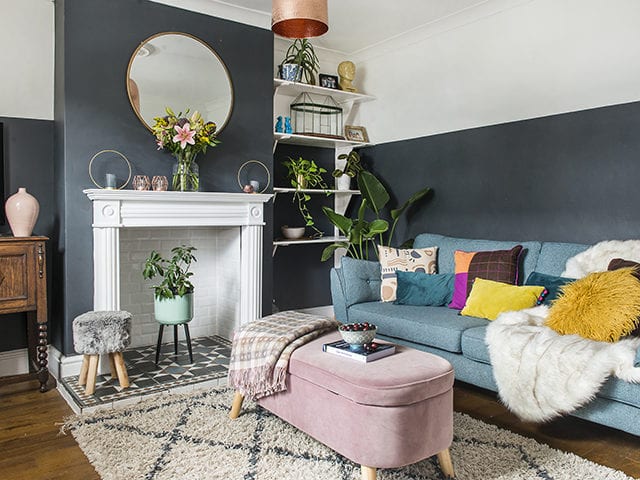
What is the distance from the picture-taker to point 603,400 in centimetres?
263

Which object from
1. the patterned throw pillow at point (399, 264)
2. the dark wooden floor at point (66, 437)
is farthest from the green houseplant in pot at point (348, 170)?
the dark wooden floor at point (66, 437)

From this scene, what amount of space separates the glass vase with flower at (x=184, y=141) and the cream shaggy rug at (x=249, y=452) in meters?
1.65

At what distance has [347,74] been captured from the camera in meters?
5.24

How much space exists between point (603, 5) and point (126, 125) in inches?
128

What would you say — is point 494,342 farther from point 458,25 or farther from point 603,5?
point 458,25

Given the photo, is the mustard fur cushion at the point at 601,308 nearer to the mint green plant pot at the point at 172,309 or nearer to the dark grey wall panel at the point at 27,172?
the mint green plant pot at the point at 172,309

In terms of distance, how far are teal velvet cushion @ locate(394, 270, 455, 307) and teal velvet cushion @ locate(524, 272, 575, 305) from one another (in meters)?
0.60

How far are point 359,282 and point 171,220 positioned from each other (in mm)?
1455

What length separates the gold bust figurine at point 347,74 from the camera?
5238 millimetres

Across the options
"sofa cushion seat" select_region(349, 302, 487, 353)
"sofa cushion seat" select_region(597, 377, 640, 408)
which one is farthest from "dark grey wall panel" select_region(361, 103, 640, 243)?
"sofa cushion seat" select_region(597, 377, 640, 408)

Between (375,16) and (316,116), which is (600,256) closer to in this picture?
(375,16)

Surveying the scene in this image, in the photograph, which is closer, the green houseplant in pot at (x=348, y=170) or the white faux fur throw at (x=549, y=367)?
the white faux fur throw at (x=549, y=367)

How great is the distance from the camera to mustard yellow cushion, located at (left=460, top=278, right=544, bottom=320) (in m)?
3.37

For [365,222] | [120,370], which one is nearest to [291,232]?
[365,222]
